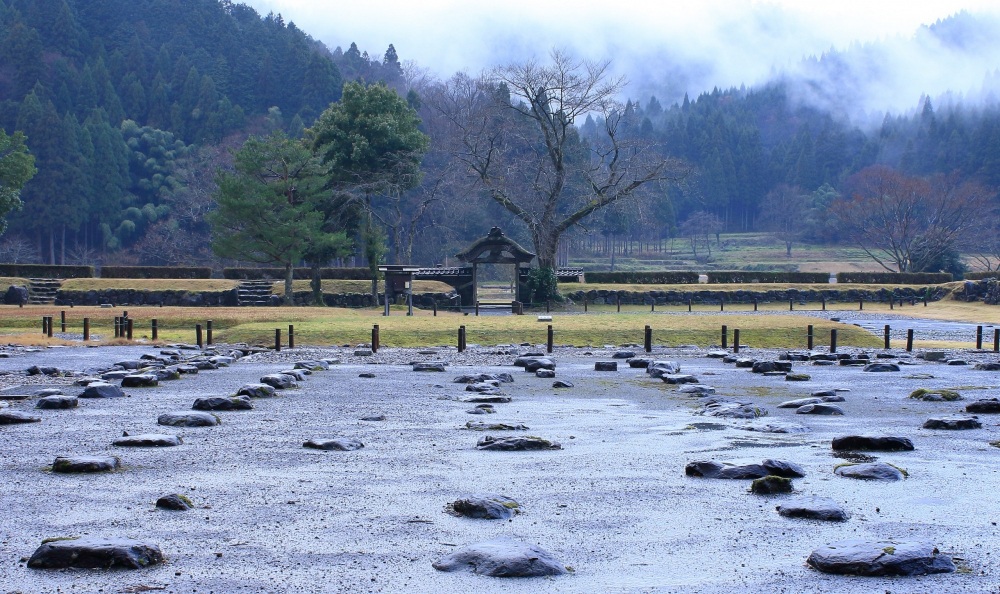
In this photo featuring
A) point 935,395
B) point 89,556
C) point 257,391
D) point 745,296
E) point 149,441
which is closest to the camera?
point 89,556

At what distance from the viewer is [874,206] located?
84.0 metres

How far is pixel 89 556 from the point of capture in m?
6.31

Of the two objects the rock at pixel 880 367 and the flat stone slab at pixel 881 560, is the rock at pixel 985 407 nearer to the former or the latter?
the rock at pixel 880 367

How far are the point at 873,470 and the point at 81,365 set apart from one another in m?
19.4

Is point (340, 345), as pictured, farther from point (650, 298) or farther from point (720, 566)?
point (650, 298)

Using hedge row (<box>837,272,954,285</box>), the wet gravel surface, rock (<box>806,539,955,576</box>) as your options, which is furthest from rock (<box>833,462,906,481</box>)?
hedge row (<box>837,272,954,285</box>)

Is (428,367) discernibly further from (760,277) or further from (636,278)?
(760,277)

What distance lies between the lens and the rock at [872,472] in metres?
9.36

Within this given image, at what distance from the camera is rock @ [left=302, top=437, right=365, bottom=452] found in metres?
11.1

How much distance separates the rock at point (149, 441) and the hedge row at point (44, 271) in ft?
162

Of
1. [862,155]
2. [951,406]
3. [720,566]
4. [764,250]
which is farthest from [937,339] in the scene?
[862,155]

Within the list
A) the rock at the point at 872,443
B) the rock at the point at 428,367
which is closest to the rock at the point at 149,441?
the rock at the point at 872,443

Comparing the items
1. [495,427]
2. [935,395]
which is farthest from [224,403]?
[935,395]

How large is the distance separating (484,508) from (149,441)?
496cm
